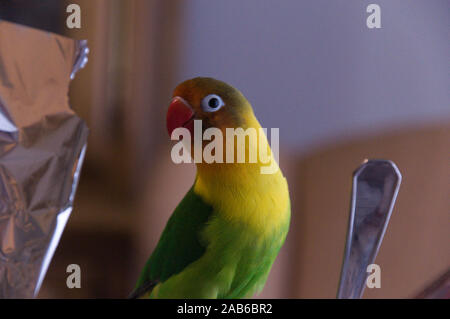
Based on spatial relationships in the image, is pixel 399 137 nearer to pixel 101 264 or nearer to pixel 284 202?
pixel 284 202

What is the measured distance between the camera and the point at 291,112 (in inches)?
11.5

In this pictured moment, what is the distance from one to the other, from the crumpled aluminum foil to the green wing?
7 centimetres

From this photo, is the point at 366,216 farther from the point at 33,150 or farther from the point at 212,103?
the point at 33,150

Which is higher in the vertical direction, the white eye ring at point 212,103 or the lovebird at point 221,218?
the white eye ring at point 212,103

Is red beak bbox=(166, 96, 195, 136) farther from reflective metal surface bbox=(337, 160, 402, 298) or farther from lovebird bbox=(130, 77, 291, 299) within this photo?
reflective metal surface bbox=(337, 160, 402, 298)

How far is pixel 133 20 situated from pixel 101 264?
0.25 meters

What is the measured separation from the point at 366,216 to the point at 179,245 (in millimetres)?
125

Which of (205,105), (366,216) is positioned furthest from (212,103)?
(366,216)

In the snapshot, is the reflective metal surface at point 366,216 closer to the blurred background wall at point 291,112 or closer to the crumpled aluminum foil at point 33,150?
the blurred background wall at point 291,112

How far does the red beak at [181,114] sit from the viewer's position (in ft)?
0.80

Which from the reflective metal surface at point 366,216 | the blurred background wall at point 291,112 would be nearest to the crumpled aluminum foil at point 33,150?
the blurred background wall at point 291,112

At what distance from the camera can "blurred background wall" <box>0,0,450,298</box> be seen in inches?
11.2

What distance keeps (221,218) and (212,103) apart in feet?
0.25

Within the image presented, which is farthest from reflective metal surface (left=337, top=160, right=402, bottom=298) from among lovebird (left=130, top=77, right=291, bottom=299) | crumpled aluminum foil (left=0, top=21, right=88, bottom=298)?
crumpled aluminum foil (left=0, top=21, right=88, bottom=298)
